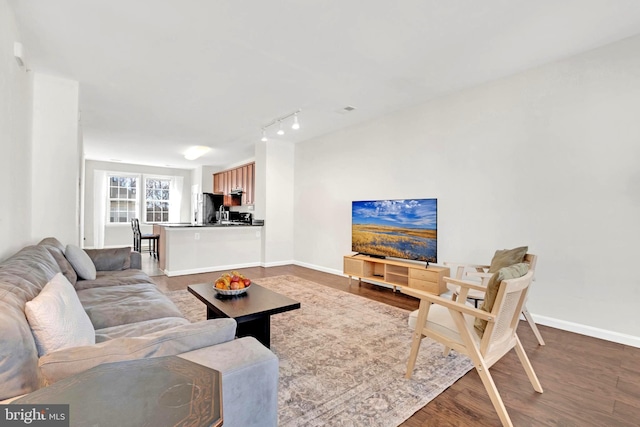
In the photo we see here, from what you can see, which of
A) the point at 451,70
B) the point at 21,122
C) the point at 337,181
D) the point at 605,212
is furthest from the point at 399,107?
the point at 21,122

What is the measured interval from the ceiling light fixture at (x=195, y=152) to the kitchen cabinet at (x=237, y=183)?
1.00 meters

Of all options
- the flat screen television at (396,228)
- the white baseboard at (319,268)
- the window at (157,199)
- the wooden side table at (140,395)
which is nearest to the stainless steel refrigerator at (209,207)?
the window at (157,199)

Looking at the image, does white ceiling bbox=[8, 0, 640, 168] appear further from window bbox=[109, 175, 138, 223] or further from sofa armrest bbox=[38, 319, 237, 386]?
window bbox=[109, 175, 138, 223]

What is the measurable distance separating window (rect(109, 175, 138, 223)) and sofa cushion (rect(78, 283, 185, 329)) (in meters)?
7.61

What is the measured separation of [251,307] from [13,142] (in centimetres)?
240

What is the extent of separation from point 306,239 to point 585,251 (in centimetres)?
440

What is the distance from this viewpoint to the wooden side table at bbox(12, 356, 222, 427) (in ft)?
2.23

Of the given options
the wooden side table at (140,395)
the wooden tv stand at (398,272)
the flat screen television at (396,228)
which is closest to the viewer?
the wooden side table at (140,395)

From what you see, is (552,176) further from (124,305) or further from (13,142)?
(13,142)

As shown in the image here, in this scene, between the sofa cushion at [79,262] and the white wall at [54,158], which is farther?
the white wall at [54,158]

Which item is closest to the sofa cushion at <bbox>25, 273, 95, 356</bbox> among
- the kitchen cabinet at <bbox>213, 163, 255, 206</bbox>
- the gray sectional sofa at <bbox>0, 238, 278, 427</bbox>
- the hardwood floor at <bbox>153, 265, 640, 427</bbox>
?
the gray sectional sofa at <bbox>0, 238, 278, 427</bbox>

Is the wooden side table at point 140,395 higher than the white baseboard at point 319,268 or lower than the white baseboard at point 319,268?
higher

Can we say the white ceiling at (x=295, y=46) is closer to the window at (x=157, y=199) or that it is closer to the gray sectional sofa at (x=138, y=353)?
the gray sectional sofa at (x=138, y=353)

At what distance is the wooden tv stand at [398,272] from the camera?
3.75m
